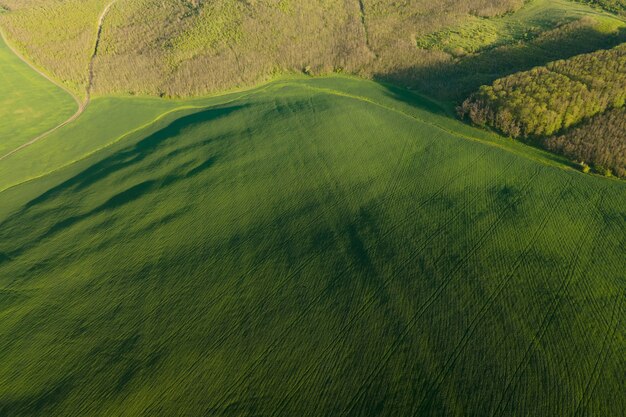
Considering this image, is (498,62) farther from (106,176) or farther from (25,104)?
(25,104)

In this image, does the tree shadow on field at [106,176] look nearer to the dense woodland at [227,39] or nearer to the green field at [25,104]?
the green field at [25,104]

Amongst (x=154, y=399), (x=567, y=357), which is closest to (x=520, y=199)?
(x=567, y=357)

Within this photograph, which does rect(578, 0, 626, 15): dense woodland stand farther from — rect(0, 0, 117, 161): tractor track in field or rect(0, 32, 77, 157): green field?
rect(0, 32, 77, 157): green field

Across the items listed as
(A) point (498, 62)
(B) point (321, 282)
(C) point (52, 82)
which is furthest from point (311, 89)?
(C) point (52, 82)

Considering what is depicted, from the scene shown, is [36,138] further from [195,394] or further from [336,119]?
[195,394]

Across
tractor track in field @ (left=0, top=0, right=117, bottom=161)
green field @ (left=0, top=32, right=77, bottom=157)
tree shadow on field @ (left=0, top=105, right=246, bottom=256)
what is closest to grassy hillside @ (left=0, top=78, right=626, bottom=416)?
tree shadow on field @ (left=0, top=105, right=246, bottom=256)

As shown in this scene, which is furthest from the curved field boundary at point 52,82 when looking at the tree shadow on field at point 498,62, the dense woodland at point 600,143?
→ the dense woodland at point 600,143
